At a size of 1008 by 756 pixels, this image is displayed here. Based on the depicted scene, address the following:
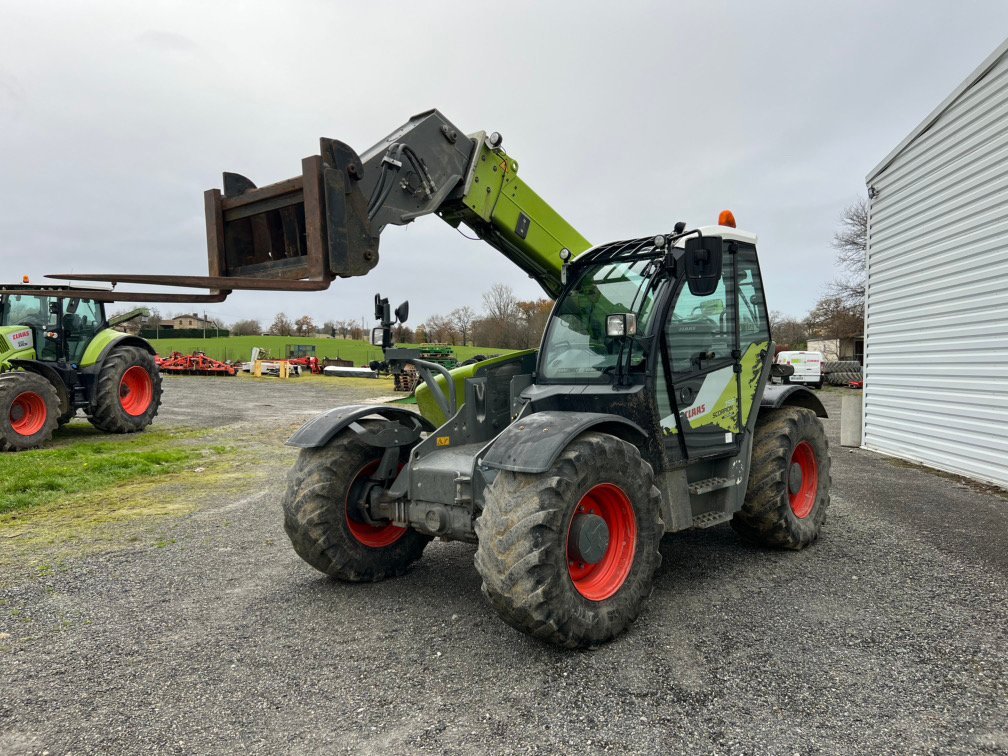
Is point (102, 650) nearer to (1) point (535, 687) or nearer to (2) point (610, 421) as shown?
(1) point (535, 687)

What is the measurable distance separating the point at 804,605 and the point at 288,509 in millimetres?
3319

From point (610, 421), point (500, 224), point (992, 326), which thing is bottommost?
point (610, 421)

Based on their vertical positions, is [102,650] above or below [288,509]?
below

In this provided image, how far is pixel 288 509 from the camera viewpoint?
4188 mm

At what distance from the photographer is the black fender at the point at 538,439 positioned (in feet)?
10.8

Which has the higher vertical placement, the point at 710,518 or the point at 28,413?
the point at 28,413

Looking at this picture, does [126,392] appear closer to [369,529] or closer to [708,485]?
[369,529]

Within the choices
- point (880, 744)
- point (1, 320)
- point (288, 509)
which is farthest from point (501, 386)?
point (1, 320)

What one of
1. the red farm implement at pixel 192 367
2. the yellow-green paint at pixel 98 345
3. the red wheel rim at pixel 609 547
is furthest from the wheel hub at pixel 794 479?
the red farm implement at pixel 192 367

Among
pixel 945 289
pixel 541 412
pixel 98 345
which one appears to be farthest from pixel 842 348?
pixel 541 412

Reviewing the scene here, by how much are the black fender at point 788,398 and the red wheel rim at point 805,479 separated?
0.41 m

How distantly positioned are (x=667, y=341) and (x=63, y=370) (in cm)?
1128

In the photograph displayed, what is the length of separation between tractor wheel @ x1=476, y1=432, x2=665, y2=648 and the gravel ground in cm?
24

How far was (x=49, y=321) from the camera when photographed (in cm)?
1164
